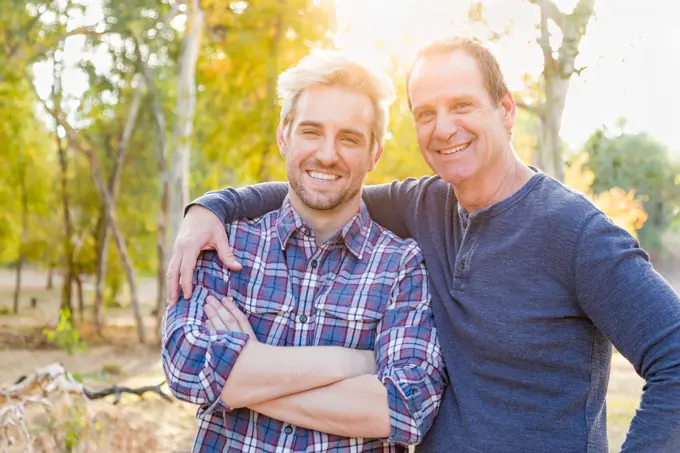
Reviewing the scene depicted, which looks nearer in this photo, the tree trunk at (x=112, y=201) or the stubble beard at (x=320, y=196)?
the stubble beard at (x=320, y=196)

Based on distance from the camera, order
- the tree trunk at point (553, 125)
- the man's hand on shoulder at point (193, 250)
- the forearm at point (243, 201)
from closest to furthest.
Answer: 1. the man's hand on shoulder at point (193, 250)
2. the forearm at point (243, 201)
3. the tree trunk at point (553, 125)

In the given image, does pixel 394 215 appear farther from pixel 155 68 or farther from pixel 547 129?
pixel 155 68

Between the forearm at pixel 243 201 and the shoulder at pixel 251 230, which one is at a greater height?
the forearm at pixel 243 201

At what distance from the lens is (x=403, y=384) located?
210cm

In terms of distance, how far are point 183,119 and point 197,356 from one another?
806 centimetres

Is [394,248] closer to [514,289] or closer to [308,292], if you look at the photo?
[308,292]

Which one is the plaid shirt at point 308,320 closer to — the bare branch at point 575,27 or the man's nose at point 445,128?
the man's nose at point 445,128

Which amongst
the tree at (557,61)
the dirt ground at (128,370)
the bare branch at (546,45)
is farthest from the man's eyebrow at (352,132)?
the bare branch at (546,45)

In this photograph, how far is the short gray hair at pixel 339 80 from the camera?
2410 millimetres

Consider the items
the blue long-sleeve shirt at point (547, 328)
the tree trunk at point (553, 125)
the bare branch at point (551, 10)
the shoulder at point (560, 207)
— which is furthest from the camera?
the tree trunk at point (553, 125)

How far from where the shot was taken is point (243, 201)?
2.65 metres

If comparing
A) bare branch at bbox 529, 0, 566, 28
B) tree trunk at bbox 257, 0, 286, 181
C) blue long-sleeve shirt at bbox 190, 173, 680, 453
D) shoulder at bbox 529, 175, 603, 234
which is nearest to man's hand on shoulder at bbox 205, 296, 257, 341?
blue long-sleeve shirt at bbox 190, 173, 680, 453

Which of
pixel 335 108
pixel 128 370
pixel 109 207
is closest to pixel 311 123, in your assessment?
pixel 335 108

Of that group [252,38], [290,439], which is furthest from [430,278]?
[252,38]
